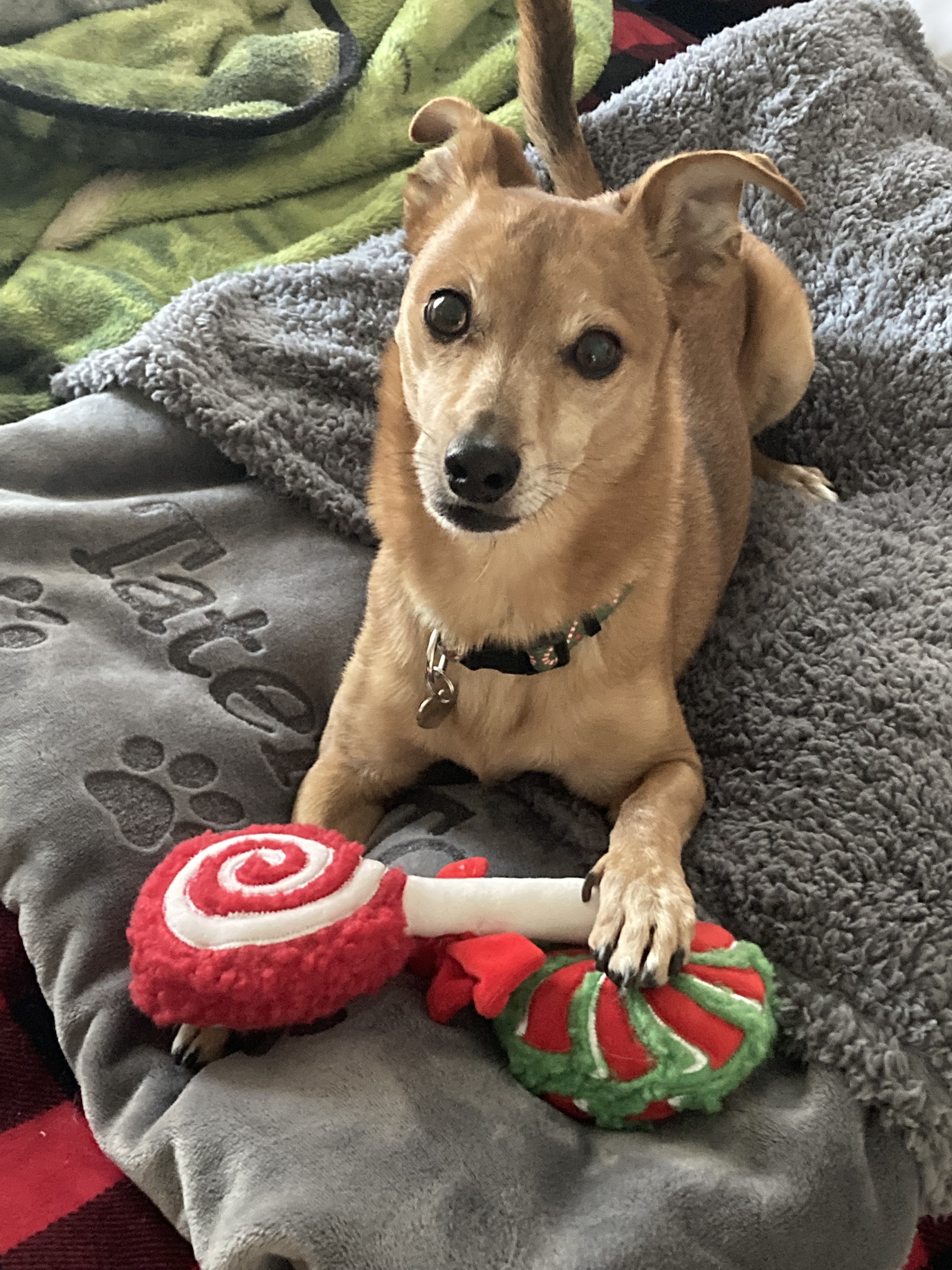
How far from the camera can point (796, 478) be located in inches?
98.8

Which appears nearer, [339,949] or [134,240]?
[339,949]

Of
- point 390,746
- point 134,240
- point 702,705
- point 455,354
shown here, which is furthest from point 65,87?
point 702,705

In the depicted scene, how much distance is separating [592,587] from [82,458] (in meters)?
1.16

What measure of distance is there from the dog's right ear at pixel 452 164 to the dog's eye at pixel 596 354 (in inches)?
15.6

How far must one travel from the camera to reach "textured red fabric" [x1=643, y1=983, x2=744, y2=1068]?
121 cm

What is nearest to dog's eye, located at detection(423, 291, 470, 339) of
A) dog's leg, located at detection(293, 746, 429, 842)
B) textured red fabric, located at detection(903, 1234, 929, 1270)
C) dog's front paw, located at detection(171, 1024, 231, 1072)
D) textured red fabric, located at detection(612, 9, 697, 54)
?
dog's leg, located at detection(293, 746, 429, 842)

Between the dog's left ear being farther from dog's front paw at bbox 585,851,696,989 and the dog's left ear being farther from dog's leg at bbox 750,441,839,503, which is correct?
dog's front paw at bbox 585,851,696,989

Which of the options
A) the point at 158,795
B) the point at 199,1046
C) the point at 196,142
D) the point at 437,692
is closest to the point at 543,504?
the point at 437,692

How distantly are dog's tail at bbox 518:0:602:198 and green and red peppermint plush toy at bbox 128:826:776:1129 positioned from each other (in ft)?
6.03

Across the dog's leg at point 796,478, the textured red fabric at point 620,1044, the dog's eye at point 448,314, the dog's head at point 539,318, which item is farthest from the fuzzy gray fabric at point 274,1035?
the dog's leg at point 796,478

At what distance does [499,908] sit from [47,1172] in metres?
0.67

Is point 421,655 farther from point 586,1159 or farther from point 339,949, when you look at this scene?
point 586,1159

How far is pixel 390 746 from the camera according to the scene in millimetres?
1738

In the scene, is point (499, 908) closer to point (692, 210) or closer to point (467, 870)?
point (467, 870)
